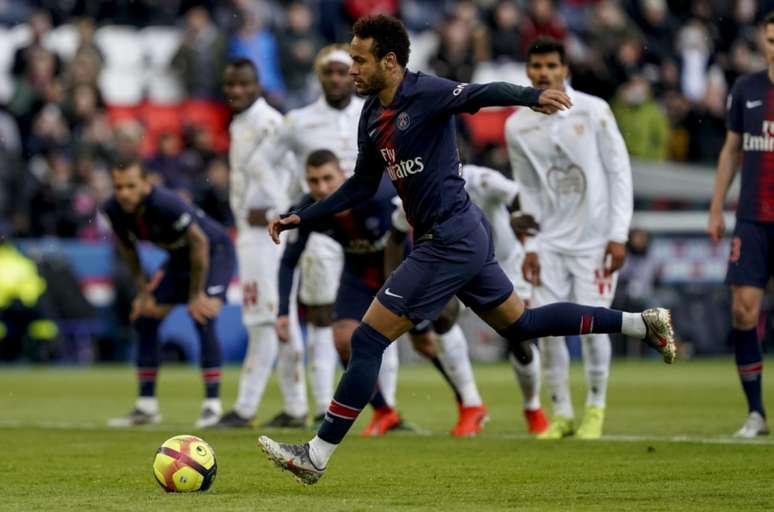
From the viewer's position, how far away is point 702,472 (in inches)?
343

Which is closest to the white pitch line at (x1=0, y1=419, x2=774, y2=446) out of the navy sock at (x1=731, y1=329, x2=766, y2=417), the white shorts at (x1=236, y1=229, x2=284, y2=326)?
the navy sock at (x1=731, y1=329, x2=766, y2=417)

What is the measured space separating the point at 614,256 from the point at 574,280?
1.57 feet

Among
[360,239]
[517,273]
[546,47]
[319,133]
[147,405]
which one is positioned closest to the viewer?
[546,47]

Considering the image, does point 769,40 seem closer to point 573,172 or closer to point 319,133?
point 573,172

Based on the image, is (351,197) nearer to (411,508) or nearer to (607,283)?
(411,508)

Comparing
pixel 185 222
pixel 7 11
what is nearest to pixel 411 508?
pixel 185 222

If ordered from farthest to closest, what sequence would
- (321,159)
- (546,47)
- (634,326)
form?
(321,159), (546,47), (634,326)

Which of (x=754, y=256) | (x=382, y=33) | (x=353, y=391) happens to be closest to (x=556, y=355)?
(x=754, y=256)

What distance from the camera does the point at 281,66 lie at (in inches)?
950

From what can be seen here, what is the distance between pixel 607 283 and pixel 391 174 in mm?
3238

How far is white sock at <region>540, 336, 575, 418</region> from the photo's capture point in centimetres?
1145

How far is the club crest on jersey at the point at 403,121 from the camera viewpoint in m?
8.31

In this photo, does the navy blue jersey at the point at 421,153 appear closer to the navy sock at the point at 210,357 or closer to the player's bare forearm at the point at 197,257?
the player's bare forearm at the point at 197,257

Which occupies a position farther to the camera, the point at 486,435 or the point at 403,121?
the point at 486,435
